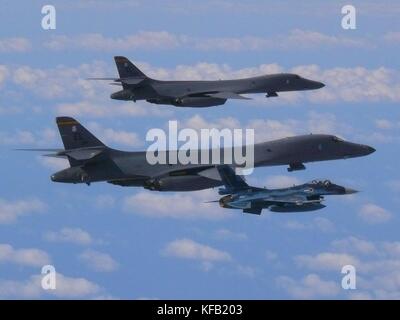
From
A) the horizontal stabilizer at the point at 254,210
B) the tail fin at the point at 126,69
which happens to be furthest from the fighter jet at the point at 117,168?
the tail fin at the point at 126,69

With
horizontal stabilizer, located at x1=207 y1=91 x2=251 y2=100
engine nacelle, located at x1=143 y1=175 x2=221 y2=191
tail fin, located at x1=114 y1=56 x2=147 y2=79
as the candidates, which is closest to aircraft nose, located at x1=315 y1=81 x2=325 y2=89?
horizontal stabilizer, located at x1=207 y1=91 x2=251 y2=100

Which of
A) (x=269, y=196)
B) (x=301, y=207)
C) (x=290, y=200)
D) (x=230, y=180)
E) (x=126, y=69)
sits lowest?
(x=301, y=207)

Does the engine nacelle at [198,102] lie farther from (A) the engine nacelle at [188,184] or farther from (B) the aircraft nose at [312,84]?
(A) the engine nacelle at [188,184]

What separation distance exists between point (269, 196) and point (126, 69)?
22453 mm

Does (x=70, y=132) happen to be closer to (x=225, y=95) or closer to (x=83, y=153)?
(x=83, y=153)

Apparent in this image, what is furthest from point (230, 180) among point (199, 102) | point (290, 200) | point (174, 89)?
point (174, 89)

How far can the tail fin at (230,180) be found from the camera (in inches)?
2965

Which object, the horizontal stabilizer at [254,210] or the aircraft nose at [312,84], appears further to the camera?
the aircraft nose at [312,84]

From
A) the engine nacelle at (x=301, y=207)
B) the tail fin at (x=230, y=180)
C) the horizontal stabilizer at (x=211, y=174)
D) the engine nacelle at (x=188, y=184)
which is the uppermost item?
the horizontal stabilizer at (x=211, y=174)

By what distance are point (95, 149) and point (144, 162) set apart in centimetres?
317

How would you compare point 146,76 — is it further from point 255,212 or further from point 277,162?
point 255,212

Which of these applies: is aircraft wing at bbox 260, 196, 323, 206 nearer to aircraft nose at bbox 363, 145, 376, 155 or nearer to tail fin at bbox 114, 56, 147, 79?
aircraft nose at bbox 363, 145, 376, 155

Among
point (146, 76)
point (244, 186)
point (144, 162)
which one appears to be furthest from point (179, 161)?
point (146, 76)

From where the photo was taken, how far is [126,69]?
306 feet
